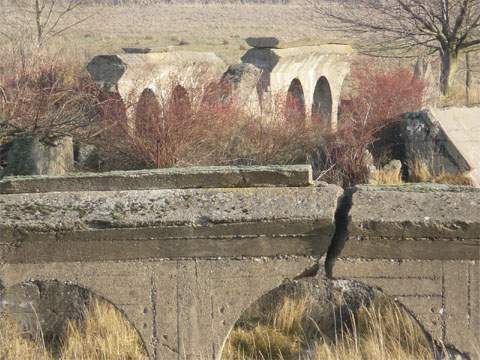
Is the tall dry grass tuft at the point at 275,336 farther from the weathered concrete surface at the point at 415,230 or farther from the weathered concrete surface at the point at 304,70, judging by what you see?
the weathered concrete surface at the point at 304,70

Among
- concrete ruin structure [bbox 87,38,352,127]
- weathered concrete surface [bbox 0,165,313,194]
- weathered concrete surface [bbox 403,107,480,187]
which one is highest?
concrete ruin structure [bbox 87,38,352,127]

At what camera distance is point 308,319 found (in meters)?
5.15

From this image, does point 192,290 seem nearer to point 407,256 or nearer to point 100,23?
point 407,256

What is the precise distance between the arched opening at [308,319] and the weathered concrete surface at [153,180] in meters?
1.24

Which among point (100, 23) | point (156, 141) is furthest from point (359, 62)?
point (100, 23)

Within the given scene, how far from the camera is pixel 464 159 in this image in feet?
35.2

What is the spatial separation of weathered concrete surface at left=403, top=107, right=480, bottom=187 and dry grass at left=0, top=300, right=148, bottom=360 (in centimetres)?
675

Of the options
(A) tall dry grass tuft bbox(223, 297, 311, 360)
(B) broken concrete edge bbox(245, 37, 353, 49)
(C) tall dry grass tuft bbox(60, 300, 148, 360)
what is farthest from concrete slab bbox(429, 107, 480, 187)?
(C) tall dry grass tuft bbox(60, 300, 148, 360)

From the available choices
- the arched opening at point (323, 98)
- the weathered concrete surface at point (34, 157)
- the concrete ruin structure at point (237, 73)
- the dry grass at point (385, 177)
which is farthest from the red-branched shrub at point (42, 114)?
the arched opening at point (323, 98)

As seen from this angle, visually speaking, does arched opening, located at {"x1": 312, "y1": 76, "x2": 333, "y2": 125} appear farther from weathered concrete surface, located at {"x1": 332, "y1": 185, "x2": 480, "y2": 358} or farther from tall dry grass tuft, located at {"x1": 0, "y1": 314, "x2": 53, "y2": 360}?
weathered concrete surface, located at {"x1": 332, "y1": 185, "x2": 480, "y2": 358}

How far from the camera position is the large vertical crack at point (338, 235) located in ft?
11.2

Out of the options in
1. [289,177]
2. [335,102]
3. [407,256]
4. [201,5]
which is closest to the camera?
[407,256]

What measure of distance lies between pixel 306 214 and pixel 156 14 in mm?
67553

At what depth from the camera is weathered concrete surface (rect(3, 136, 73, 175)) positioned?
7.51 m
